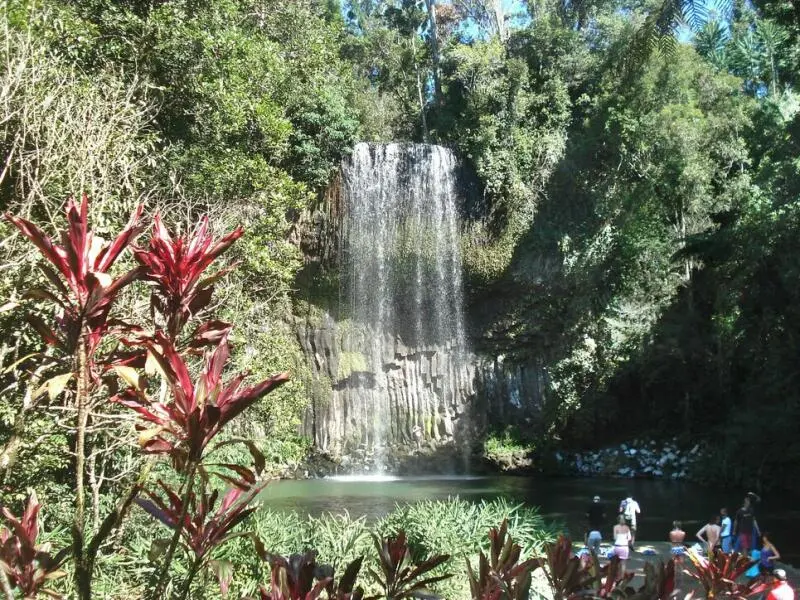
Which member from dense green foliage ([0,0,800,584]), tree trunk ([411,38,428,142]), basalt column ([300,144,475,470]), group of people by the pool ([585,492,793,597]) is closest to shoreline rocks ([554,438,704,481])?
dense green foliage ([0,0,800,584])

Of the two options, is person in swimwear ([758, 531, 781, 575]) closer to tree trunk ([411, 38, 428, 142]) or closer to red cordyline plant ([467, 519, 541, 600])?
red cordyline plant ([467, 519, 541, 600])

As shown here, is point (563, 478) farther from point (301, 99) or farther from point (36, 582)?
point (36, 582)

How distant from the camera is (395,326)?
75.0 feet

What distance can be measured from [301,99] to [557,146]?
7.69 m

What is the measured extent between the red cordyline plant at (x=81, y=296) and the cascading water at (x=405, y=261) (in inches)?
782

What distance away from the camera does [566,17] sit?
2484cm

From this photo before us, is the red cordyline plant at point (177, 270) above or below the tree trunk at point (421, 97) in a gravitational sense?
below

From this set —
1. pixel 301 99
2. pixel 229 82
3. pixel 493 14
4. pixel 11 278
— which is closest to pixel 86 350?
pixel 11 278

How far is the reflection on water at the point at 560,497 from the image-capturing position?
13.0m

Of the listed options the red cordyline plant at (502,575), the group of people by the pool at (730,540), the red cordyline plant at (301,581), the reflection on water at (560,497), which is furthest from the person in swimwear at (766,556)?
the red cordyline plant at (301,581)

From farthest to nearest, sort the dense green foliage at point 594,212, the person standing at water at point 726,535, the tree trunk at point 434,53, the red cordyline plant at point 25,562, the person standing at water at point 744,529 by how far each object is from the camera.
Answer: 1. the tree trunk at point 434,53
2. the dense green foliage at point 594,212
3. the person standing at water at point 726,535
4. the person standing at water at point 744,529
5. the red cordyline plant at point 25,562

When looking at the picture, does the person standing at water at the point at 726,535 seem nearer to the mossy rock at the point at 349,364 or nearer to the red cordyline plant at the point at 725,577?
the red cordyline plant at the point at 725,577

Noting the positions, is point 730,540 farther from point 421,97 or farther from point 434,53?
point 421,97

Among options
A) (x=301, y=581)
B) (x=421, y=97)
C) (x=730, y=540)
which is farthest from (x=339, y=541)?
(x=421, y=97)
